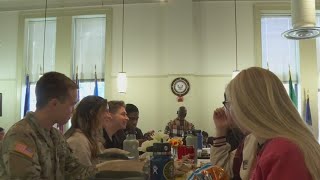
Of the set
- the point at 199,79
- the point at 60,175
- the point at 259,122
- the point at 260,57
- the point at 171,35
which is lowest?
the point at 60,175

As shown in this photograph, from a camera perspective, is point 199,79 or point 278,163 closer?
point 278,163

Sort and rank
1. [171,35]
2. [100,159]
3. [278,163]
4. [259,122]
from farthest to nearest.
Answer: [171,35] → [100,159] → [259,122] → [278,163]

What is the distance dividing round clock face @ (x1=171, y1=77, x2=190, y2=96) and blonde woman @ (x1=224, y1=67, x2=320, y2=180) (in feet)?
19.7

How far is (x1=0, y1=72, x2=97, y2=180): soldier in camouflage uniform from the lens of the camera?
137cm

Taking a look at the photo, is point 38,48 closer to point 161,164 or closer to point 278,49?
point 278,49

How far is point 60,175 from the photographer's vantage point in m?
1.67

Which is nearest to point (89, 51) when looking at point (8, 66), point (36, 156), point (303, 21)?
point (8, 66)

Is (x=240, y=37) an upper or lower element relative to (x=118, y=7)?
lower

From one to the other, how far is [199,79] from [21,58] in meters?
4.03

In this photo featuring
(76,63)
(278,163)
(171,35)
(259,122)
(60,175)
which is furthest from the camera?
(76,63)

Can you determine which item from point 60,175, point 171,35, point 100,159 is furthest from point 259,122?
point 171,35

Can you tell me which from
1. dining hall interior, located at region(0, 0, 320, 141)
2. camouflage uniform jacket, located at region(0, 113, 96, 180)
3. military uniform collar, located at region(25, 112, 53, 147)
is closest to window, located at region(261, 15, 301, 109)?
dining hall interior, located at region(0, 0, 320, 141)

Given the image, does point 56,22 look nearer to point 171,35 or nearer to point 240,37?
point 171,35

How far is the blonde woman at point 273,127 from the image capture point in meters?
0.99
